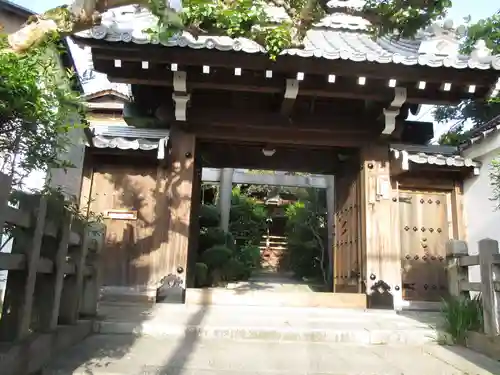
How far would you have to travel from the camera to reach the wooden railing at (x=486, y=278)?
3.75m

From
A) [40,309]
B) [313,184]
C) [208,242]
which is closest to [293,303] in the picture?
[40,309]

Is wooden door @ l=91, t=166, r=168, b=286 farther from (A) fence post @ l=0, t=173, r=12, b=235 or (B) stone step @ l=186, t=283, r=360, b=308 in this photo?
(A) fence post @ l=0, t=173, r=12, b=235

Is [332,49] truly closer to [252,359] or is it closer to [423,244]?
[423,244]

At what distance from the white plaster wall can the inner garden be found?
15.1ft

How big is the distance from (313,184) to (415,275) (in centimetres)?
596

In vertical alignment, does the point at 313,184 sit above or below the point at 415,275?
above

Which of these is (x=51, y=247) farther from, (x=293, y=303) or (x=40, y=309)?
(x=293, y=303)

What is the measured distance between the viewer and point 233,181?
1306cm

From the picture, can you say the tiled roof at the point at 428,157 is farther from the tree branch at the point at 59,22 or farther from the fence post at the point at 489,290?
the tree branch at the point at 59,22

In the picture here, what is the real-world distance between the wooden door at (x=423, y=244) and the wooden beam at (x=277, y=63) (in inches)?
75.5

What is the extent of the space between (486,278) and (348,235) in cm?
316

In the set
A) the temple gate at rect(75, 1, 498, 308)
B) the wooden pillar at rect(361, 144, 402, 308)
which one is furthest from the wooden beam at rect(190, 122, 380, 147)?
the wooden pillar at rect(361, 144, 402, 308)

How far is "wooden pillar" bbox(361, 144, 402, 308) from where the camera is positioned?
5.85m

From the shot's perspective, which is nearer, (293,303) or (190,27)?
(190,27)
